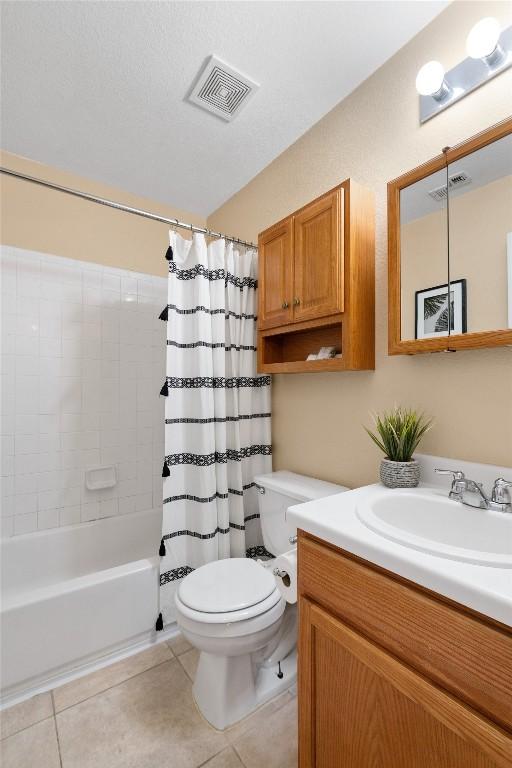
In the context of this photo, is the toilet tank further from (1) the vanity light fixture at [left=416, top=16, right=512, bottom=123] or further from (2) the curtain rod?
(1) the vanity light fixture at [left=416, top=16, right=512, bottom=123]

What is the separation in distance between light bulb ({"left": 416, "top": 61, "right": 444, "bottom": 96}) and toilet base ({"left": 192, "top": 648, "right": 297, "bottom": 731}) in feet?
6.75

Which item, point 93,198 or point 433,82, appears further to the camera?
point 93,198

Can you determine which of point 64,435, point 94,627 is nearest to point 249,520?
point 94,627

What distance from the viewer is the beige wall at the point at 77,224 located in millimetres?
1940

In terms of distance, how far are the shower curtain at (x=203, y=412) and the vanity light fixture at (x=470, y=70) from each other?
99cm

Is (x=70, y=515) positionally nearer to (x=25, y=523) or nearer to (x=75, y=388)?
(x=25, y=523)

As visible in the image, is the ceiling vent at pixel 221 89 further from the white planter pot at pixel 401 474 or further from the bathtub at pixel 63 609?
the bathtub at pixel 63 609

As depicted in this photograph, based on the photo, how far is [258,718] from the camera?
50.9 inches

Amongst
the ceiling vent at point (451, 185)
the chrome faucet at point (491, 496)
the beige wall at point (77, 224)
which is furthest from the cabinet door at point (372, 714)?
the beige wall at point (77, 224)

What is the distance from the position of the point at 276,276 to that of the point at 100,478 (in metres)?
1.56

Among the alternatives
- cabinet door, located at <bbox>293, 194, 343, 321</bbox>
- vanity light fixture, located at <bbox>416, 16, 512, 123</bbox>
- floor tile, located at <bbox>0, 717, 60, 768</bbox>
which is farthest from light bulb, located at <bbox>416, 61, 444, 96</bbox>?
floor tile, located at <bbox>0, 717, 60, 768</bbox>

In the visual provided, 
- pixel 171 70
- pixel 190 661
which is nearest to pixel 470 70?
pixel 171 70

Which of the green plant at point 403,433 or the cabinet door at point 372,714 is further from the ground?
the green plant at point 403,433

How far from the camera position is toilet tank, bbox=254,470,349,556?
4.86ft
